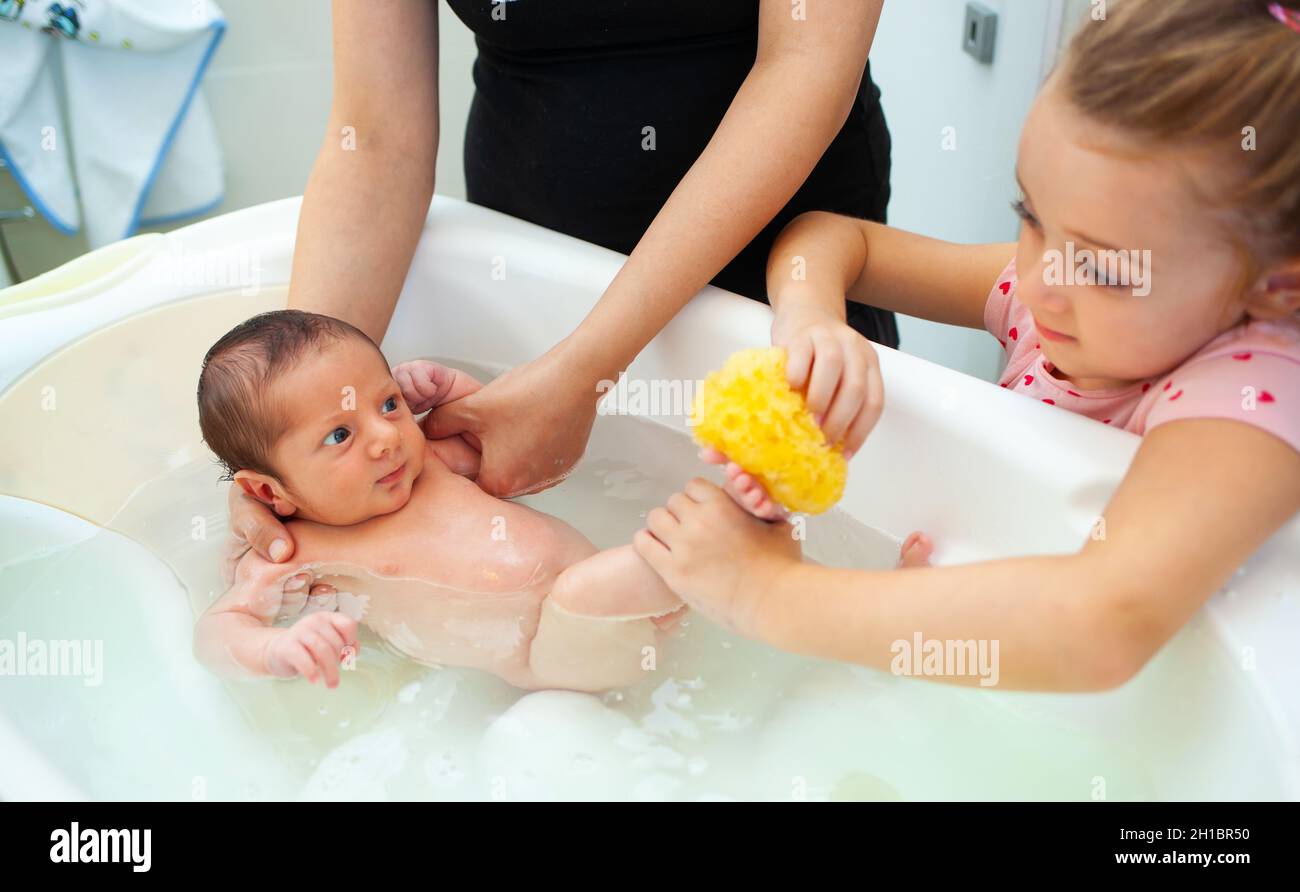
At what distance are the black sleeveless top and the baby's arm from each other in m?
0.45

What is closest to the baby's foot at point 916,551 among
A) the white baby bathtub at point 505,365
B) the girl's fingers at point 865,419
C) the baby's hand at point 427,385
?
the white baby bathtub at point 505,365

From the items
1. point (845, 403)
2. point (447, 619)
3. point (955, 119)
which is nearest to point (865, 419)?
point (845, 403)

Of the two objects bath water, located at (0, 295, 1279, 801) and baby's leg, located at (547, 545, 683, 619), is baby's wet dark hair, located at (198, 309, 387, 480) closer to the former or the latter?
bath water, located at (0, 295, 1279, 801)

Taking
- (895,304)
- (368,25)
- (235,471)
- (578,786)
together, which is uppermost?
(368,25)

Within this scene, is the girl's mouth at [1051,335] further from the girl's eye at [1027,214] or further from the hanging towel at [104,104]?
the hanging towel at [104,104]

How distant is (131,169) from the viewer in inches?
76.3

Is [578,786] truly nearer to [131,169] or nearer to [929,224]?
[929,224]

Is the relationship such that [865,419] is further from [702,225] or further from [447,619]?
[447,619]

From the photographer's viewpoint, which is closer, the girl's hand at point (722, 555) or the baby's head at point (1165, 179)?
the baby's head at point (1165, 179)

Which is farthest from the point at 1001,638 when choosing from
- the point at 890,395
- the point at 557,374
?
the point at 557,374

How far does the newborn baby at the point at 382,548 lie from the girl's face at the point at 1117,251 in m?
0.35

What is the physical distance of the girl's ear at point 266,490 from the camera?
98 cm

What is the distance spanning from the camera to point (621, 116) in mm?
1083
